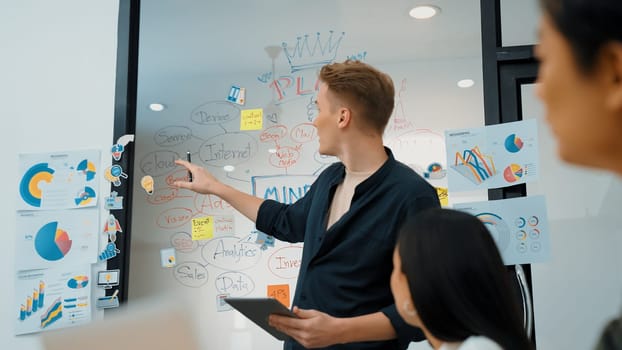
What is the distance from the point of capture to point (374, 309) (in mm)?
1652

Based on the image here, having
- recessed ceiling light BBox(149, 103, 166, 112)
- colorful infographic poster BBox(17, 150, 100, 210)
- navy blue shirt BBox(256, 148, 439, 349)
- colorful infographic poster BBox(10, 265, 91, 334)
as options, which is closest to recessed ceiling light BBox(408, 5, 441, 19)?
navy blue shirt BBox(256, 148, 439, 349)

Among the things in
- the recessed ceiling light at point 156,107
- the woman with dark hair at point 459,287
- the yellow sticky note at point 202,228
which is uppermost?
the recessed ceiling light at point 156,107

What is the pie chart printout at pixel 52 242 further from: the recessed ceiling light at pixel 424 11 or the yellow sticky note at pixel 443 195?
the recessed ceiling light at pixel 424 11

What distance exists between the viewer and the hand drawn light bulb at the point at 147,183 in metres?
2.60

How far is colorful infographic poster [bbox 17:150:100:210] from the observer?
2639 millimetres

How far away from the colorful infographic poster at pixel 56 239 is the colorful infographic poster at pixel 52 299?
4 cm

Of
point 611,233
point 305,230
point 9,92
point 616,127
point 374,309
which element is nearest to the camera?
point 616,127

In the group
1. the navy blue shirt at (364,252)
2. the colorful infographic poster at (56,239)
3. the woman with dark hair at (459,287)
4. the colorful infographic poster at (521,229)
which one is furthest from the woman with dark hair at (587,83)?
the colorful infographic poster at (56,239)

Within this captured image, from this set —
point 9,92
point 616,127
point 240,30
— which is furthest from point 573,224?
point 9,92

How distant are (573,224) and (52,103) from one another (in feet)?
6.69

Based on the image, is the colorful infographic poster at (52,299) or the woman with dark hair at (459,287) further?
the colorful infographic poster at (52,299)

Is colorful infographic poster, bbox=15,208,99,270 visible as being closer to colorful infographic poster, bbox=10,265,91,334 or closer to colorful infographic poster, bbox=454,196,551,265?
colorful infographic poster, bbox=10,265,91,334

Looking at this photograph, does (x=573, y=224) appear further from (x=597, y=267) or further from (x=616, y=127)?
(x=616, y=127)

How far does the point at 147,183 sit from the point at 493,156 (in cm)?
130
